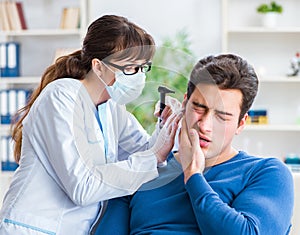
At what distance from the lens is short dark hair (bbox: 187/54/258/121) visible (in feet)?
5.28

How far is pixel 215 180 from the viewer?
1.66m

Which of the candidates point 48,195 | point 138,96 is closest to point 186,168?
point 138,96

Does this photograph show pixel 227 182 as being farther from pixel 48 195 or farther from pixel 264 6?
pixel 264 6

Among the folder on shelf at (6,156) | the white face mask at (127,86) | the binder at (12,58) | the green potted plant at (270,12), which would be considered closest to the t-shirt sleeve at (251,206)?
the white face mask at (127,86)

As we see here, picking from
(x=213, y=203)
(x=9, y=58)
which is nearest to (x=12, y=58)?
(x=9, y=58)

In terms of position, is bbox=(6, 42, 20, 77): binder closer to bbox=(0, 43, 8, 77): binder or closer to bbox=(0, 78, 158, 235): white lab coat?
bbox=(0, 43, 8, 77): binder

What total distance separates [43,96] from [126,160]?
262 mm

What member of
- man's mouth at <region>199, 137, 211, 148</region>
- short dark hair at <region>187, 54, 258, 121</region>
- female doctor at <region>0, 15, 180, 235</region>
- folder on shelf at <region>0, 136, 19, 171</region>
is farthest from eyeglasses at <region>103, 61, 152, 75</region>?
folder on shelf at <region>0, 136, 19, 171</region>

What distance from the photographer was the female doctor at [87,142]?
1.58 m

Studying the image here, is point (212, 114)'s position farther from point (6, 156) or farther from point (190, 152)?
point (6, 156)

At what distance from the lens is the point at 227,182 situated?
162 cm

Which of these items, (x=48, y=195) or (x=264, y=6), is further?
(x=264, y=6)

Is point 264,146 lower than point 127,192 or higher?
lower

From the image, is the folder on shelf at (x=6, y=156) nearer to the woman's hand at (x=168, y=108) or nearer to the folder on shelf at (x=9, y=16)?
the folder on shelf at (x=9, y=16)
